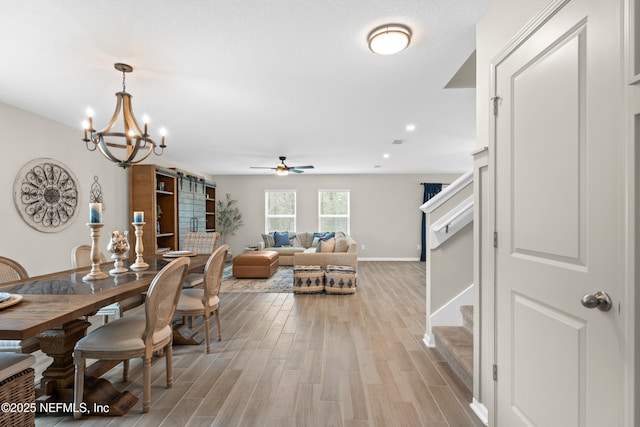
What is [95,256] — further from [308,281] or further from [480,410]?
[308,281]

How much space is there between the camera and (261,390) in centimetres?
221

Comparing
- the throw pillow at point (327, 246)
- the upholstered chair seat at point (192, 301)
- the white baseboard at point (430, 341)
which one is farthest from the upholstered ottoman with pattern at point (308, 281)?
the white baseboard at point (430, 341)

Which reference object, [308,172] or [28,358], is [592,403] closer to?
[28,358]

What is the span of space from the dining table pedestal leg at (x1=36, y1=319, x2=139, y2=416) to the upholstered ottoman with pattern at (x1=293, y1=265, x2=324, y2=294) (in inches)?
122

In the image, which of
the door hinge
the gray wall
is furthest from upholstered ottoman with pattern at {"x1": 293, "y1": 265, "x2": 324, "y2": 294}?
the gray wall

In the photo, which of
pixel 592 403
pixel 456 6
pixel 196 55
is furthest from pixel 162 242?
pixel 592 403

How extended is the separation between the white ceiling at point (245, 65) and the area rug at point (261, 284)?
259 cm

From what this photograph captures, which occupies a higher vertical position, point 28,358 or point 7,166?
point 7,166

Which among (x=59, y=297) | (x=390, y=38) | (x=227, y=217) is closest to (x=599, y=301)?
(x=390, y=38)

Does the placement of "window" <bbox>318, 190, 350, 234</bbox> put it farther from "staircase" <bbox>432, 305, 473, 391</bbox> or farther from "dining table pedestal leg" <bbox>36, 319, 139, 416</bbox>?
"dining table pedestal leg" <bbox>36, 319, 139, 416</bbox>

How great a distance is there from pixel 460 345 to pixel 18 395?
2805 mm

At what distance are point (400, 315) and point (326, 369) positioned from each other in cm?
173

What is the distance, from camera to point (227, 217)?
900cm

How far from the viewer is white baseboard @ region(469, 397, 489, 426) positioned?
1.83 m
